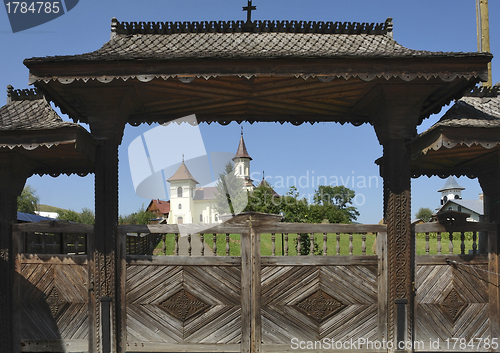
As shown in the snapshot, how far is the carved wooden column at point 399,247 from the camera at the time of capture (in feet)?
16.3

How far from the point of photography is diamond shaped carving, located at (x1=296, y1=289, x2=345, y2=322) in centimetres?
510

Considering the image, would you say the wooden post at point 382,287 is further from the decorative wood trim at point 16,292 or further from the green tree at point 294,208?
the green tree at point 294,208

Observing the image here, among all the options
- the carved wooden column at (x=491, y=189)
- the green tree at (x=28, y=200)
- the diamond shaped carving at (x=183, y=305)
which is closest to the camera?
the diamond shaped carving at (x=183, y=305)

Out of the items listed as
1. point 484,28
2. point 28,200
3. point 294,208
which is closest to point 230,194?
point 294,208

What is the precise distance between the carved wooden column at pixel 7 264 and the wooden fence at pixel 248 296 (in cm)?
11

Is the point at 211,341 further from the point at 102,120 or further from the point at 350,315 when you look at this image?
the point at 102,120

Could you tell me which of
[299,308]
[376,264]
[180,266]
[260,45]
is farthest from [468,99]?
[180,266]

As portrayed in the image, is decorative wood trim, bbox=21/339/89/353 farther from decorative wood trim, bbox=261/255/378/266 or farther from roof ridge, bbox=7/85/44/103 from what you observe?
roof ridge, bbox=7/85/44/103

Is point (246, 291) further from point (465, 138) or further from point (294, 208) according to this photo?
point (294, 208)

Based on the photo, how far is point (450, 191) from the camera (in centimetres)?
6222

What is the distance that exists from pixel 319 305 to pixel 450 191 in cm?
6716

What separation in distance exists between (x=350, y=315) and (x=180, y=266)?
8.64 ft

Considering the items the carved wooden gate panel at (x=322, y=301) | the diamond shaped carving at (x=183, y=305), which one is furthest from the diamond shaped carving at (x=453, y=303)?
the diamond shaped carving at (x=183, y=305)

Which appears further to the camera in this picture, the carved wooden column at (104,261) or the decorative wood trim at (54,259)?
the decorative wood trim at (54,259)
